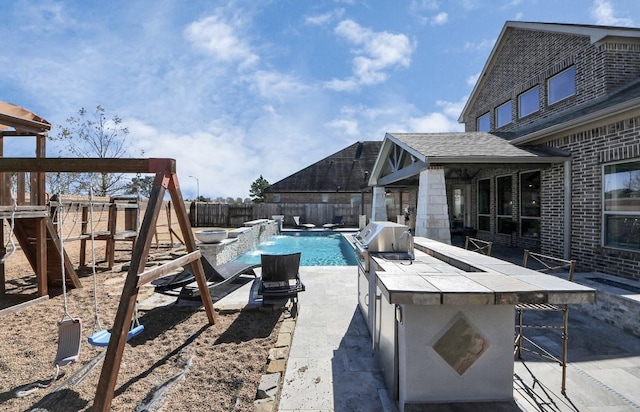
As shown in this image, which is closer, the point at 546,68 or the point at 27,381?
the point at 27,381

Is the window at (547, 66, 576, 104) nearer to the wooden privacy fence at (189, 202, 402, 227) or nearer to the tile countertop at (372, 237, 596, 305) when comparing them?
the tile countertop at (372, 237, 596, 305)

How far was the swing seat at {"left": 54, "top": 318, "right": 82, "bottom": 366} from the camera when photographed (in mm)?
2910

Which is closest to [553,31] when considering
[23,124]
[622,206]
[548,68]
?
[548,68]

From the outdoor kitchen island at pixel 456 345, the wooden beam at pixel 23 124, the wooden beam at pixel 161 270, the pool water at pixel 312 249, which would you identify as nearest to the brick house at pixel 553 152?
the pool water at pixel 312 249

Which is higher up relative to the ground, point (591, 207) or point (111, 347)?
point (591, 207)

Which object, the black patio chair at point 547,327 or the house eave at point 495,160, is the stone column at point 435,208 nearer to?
the house eave at point 495,160

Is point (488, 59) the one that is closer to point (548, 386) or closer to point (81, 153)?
point (548, 386)

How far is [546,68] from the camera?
890cm

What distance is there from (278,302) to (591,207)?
6803 mm

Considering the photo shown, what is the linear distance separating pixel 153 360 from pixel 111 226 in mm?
5535

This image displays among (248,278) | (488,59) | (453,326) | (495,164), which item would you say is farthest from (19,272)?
(488,59)

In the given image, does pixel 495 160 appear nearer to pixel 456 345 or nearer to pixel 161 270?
pixel 456 345

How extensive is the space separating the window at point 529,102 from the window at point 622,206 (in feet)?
14.9

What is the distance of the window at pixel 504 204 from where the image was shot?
9.66 metres
